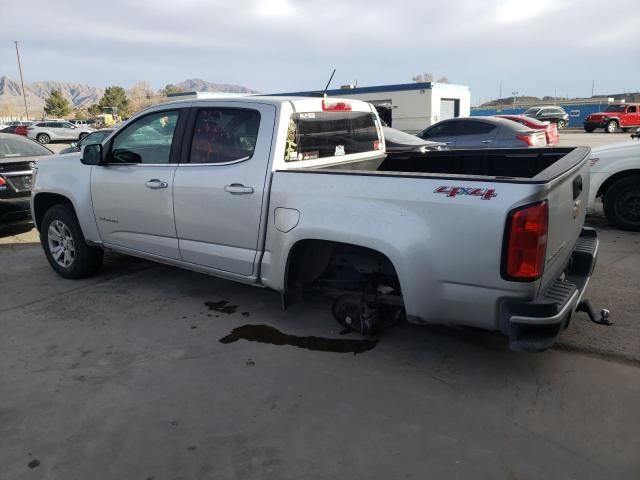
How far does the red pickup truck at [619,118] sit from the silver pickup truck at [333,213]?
104 feet

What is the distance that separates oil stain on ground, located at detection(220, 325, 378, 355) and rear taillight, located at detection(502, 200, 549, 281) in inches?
55.2

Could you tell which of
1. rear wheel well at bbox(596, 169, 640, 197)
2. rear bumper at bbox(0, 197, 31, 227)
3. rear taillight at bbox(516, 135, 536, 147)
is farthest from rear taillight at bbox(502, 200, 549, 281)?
rear taillight at bbox(516, 135, 536, 147)

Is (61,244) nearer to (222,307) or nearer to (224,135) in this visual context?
(222,307)

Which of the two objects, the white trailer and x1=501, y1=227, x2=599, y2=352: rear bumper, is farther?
the white trailer

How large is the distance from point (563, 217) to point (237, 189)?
87.5 inches

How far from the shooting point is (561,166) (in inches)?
128

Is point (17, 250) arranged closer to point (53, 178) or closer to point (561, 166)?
point (53, 178)

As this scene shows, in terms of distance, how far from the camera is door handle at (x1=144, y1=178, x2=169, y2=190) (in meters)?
4.37

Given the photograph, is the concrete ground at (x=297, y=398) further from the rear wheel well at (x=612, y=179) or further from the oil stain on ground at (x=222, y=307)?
the rear wheel well at (x=612, y=179)

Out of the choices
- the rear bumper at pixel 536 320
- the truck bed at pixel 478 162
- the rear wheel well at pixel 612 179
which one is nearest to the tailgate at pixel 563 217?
the rear bumper at pixel 536 320

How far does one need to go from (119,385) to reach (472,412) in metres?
2.21

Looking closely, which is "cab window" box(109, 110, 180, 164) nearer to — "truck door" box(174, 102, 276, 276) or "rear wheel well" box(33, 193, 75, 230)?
"truck door" box(174, 102, 276, 276)

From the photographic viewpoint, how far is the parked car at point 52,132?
1401 inches

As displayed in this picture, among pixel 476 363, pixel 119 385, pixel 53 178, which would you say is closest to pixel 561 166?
pixel 476 363
